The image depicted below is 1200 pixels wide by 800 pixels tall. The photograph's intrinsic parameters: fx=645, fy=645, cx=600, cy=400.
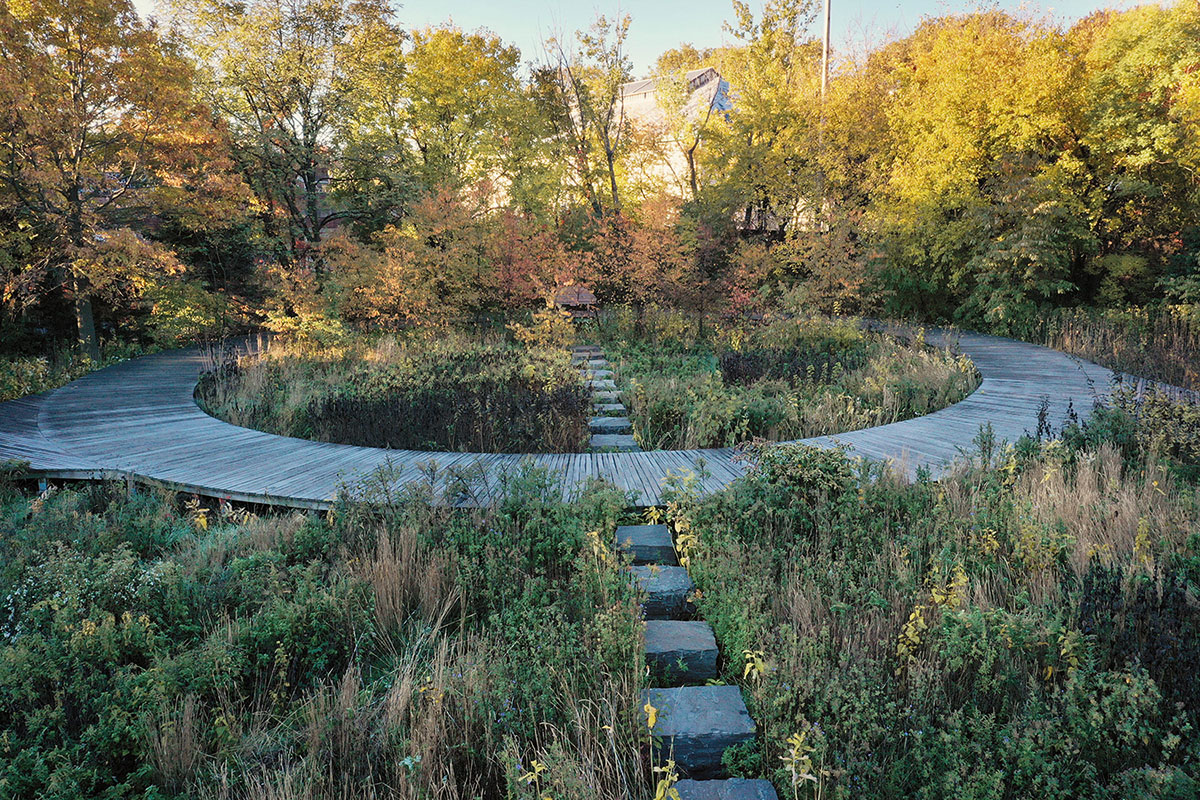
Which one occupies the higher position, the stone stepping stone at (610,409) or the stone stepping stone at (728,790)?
the stone stepping stone at (610,409)

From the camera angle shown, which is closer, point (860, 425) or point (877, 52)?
point (860, 425)

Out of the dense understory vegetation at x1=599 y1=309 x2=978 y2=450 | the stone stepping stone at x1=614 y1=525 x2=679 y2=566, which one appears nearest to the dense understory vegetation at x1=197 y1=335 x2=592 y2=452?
the dense understory vegetation at x1=599 y1=309 x2=978 y2=450

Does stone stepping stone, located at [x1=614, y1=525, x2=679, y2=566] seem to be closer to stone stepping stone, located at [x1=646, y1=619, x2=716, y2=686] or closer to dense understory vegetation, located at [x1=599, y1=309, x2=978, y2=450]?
stone stepping stone, located at [x1=646, y1=619, x2=716, y2=686]

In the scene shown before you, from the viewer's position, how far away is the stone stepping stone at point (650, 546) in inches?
143

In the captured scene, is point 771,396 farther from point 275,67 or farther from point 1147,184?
point 275,67

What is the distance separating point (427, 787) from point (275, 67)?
1598 cm

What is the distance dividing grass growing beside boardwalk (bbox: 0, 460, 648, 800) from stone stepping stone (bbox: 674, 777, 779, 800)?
0.49 ft

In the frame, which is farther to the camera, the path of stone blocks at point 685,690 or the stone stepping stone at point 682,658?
the stone stepping stone at point 682,658

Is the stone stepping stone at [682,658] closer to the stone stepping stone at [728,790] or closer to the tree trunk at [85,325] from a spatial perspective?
the stone stepping stone at [728,790]

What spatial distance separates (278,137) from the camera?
14.0 meters

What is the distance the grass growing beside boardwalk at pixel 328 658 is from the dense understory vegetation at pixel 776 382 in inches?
87.1

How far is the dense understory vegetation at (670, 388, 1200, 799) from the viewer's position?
2.12 m

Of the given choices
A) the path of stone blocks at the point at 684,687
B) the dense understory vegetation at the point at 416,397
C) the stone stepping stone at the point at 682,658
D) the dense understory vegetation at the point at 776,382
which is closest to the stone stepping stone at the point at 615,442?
Result: the dense understory vegetation at the point at 776,382

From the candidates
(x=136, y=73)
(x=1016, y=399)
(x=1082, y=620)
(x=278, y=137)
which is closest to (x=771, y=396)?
(x=1016, y=399)
